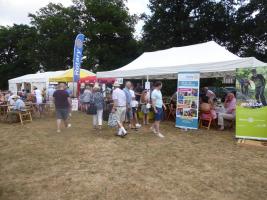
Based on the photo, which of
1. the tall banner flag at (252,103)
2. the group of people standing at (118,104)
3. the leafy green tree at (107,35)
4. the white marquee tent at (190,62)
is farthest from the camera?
the leafy green tree at (107,35)

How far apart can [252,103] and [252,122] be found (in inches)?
19.3

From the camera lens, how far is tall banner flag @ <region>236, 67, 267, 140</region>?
25.2 feet

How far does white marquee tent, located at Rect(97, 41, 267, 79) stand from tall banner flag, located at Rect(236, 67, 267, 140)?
2.84 ft

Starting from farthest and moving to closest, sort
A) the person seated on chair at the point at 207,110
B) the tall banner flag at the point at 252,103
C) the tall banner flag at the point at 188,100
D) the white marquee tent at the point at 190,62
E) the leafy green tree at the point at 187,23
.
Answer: the leafy green tree at the point at 187,23
the person seated on chair at the point at 207,110
the tall banner flag at the point at 188,100
the white marquee tent at the point at 190,62
the tall banner flag at the point at 252,103

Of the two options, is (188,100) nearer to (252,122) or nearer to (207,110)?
(207,110)

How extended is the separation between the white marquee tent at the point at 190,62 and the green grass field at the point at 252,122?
4.65ft

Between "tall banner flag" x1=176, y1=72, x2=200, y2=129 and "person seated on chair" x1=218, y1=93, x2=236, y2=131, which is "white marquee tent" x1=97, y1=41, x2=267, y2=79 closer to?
"tall banner flag" x1=176, y1=72, x2=200, y2=129

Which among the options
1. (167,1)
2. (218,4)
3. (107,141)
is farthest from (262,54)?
(107,141)

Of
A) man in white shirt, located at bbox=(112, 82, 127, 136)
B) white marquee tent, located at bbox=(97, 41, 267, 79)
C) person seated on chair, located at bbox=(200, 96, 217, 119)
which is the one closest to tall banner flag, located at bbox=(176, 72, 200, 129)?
white marquee tent, located at bbox=(97, 41, 267, 79)

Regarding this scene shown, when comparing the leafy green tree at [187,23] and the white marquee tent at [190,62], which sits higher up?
the leafy green tree at [187,23]

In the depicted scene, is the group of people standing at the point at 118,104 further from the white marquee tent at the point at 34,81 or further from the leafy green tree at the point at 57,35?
the leafy green tree at the point at 57,35

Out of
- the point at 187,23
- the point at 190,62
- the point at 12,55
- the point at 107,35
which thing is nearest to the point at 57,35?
the point at 107,35

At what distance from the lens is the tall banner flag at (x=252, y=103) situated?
7684 mm

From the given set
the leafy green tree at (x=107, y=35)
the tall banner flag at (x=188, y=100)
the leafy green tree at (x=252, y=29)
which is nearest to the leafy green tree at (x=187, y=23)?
the leafy green tree at (x=252, y=29)
